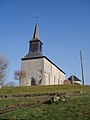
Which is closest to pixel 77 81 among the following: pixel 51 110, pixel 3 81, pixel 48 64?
pixel 48 64

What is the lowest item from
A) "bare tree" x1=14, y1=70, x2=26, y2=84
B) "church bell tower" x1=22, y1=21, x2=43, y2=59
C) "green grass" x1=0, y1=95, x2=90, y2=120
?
"green grass" x1=0, y1=95, x2=90, y2=120

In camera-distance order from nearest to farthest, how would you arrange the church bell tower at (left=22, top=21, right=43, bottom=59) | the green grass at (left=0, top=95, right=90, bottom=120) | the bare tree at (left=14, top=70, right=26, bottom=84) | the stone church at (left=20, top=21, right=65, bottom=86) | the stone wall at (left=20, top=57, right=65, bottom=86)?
the green grass at (left=0, top=95, right=90, bottom=120)
the stone wall at (left=20, top=57, right=65, bottom=86)
the stone church at (left=20, top=21, right=65, bottom=86)
the bare tree at (left=14, top=70, right=26, bottom=84)
the church bell tower at (left=22, top=21, right=43, bottom=59)

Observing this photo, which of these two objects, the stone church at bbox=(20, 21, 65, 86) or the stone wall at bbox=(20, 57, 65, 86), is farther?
the stone church at bbox=(20, 21, 65, 86)

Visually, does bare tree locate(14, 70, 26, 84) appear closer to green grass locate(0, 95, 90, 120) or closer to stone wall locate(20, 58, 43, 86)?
stone wall locate(20, 58, 43, 86)

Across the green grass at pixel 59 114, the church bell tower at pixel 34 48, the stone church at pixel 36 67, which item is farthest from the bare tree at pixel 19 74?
the green grass at pixel 59 114

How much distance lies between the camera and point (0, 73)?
5697 cm

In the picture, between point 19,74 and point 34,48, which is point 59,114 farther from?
point 34,48

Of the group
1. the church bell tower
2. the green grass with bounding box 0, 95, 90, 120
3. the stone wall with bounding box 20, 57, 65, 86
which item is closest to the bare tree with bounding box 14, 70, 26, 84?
the stone wall with bounding box 20, 57, 65, 86

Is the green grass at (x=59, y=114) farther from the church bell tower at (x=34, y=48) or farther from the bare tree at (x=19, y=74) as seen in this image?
the church bell tower at (x=34, y=48)

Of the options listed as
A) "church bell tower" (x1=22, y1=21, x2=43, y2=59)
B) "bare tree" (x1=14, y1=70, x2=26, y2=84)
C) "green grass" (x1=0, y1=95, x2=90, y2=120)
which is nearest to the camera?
"green grass" (x1=0, y1=95, x2=90, y2=120)

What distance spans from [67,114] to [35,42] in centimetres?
5830

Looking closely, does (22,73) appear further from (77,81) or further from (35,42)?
(77,81)

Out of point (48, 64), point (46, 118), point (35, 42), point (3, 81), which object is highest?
point (35, 42)

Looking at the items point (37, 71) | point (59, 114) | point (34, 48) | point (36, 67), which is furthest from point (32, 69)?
point (59, 114)
